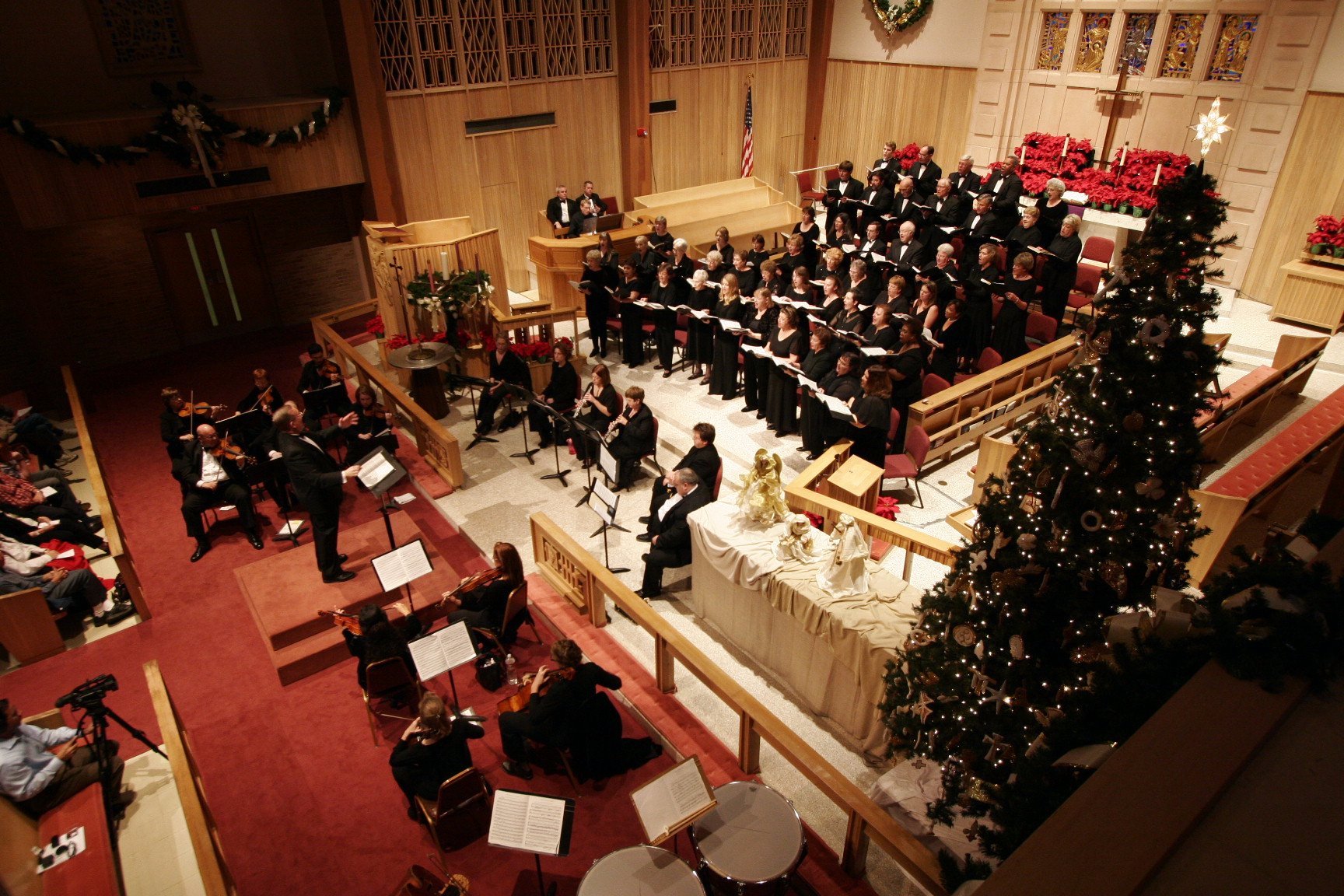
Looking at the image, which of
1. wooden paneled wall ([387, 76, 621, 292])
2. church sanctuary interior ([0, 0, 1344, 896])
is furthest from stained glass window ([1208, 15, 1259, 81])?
wooden paneled wall ([387, 76, 621, 292])

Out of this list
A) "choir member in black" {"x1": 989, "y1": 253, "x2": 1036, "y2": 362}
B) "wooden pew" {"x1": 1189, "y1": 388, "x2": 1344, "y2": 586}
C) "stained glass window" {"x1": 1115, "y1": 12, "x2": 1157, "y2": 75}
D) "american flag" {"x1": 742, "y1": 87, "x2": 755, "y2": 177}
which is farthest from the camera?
"american flag" {"x1": 742, "y1": 87, "x2": 755, "y2": 177}

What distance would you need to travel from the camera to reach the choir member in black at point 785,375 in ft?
29.4

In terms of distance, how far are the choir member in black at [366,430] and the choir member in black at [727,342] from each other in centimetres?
390

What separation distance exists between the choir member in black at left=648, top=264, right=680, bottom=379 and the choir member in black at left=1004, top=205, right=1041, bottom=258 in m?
4.48

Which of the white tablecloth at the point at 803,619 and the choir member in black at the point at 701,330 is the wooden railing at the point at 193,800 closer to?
the white tablecloth at the point at 803,619

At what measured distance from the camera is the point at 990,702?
4.28 m

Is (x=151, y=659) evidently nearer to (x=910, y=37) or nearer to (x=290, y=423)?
(x=290, y=423)

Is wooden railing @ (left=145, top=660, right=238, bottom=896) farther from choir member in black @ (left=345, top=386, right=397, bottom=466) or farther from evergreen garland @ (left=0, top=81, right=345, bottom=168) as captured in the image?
evergreen garland @ (left=0, top=81, right=345, bottom=168)

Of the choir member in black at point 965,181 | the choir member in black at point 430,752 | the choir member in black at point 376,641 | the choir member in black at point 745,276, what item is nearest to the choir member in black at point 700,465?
the choir member in black at point 376,641

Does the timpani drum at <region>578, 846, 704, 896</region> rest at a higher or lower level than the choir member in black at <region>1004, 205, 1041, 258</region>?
lower

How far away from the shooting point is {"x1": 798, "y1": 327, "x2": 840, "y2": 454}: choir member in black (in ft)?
27.9

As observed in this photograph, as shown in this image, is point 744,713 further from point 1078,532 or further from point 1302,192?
point 1302,192

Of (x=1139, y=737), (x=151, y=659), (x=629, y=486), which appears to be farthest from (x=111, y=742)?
(x=1139, y=737)

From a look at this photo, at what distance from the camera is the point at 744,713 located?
16.6 feet
